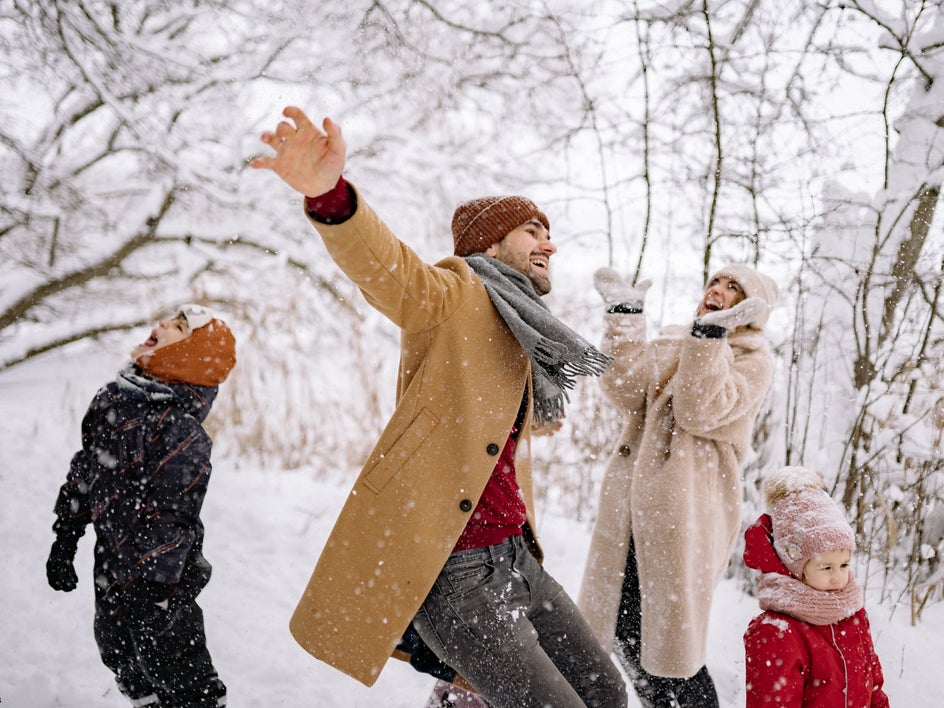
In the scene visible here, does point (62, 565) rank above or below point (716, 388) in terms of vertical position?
below

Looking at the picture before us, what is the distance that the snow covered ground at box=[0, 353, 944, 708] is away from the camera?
2627 millimetres

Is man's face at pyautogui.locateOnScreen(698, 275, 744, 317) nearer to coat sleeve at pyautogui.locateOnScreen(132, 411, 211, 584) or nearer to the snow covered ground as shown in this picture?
the snow covered ground

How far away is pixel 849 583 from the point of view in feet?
5.56

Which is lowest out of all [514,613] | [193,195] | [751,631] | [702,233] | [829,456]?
[514,613]

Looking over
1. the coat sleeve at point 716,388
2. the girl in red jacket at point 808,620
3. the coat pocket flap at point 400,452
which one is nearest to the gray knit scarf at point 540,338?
the coat pocket flap at point 400,452

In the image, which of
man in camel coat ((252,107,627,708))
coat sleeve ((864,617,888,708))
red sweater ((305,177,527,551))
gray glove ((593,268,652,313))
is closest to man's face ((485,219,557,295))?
man in camel coat ((252,107,627,708))

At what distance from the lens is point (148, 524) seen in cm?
202

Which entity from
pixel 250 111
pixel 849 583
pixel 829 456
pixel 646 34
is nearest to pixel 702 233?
pixel 646 34

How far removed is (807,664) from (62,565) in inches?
89.3

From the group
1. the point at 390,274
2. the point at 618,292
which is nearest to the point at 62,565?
the point at 390,274

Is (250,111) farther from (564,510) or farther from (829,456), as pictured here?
(829,456)

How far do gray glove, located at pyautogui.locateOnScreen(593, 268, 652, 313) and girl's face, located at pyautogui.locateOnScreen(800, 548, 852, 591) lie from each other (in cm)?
97

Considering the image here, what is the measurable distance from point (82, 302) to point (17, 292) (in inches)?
33.2

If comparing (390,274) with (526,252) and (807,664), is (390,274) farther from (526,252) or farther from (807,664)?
(807,664)
